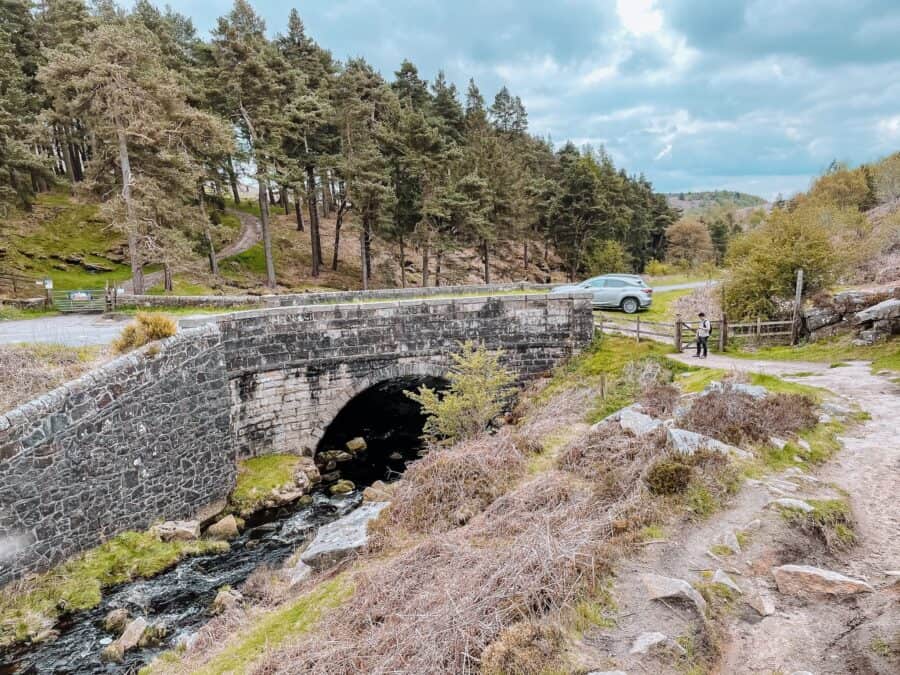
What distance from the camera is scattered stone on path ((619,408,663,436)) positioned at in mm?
8688

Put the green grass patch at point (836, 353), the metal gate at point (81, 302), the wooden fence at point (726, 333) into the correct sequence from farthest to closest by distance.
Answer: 1. the metal gate at point (81, 302)
2. the wooden fence at point (726, 333)
3. the green grass patch at point (836, 353)

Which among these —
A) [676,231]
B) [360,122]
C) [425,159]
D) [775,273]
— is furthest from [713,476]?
[676,231]

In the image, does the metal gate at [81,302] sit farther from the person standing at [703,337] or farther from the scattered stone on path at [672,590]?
the scattered stone on path at [672,590]

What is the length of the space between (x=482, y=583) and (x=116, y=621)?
7.18m

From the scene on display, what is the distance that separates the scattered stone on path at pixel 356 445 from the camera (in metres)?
17.7

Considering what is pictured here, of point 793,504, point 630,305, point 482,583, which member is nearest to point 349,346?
point 482,583

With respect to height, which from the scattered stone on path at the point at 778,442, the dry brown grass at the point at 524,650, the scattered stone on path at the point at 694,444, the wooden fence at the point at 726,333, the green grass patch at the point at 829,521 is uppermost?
the wooden fence at the point at 726,333

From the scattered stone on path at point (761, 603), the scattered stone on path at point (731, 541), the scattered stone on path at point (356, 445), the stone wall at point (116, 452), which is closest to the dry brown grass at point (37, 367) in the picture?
the stone wall at point (116, 452)

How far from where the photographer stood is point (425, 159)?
30703mm

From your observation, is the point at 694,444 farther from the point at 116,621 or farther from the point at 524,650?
the point at 116,621

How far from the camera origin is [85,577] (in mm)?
9312

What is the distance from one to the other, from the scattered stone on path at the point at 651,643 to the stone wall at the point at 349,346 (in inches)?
490

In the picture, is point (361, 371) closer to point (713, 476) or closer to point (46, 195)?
point (713, 476)

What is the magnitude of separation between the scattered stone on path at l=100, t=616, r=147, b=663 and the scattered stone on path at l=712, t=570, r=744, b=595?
862cm
